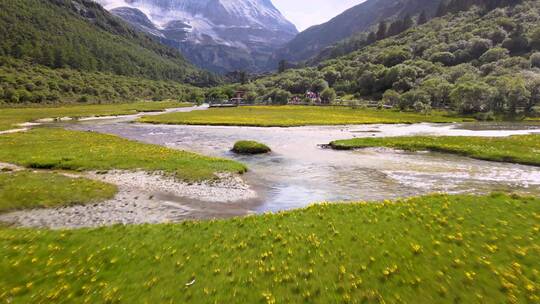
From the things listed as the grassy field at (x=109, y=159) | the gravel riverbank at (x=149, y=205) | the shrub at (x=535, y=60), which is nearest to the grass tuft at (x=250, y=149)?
the grassy field at (x=109, y=159)

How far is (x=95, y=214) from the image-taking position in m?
23.3

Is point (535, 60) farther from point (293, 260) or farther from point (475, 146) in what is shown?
point (293, 260)

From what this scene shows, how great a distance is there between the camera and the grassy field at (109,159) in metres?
36.4

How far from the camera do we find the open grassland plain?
11.7 m

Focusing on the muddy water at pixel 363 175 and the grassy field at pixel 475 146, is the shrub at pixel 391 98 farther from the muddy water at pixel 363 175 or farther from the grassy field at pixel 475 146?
the muddy water at pixel 363 175

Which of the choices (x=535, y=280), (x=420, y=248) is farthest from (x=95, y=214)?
(x=535, y=280)

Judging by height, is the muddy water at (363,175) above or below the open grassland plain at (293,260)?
below

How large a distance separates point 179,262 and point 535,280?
13756 millimetres

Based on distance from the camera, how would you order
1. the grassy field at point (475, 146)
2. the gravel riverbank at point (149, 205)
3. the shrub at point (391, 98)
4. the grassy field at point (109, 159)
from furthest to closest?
the shrub at point (391, 98), the grassy field at point (475, 146), the grassy field at point (109, 159), the gravel riverbank at point (149, 205)

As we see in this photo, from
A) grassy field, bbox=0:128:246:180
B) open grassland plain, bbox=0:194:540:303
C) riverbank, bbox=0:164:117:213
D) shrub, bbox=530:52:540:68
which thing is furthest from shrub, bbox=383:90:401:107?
riverbank, bbox=0:164:117:213

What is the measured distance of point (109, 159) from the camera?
130ft

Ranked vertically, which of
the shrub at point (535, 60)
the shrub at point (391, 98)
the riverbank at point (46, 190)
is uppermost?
the shrub at point (535, 60)

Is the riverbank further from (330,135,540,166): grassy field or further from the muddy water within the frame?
(330,135,540,166): grassy field

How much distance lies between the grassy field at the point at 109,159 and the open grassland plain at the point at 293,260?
17342mm
